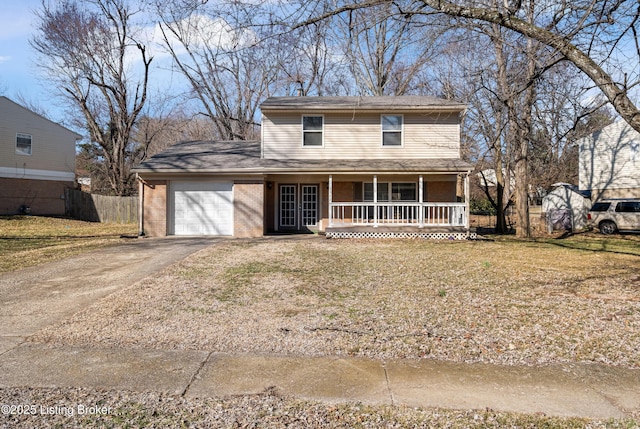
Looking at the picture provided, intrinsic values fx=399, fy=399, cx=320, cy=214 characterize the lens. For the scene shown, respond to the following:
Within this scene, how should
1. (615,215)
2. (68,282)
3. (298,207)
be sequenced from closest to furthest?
(68,282) < (298,207) < (615,215)

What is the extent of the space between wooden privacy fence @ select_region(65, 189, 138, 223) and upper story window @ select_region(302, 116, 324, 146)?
45.0 feet

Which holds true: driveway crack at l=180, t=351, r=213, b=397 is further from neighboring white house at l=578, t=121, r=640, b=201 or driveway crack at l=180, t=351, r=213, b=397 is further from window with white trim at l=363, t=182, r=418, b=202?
neighboring white house at l=578, t=121, r=640, b=201

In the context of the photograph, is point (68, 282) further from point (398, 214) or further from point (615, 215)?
point (615, 215)

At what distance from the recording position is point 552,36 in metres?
6.12

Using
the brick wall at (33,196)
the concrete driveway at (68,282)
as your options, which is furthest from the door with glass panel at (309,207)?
the brick wall at (33,196)

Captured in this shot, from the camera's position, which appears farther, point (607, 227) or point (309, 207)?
point (607, 227)

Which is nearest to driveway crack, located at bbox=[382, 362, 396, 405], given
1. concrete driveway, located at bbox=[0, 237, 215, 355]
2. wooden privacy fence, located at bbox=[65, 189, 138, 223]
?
concrete driveway, located at bbox=[0, 237, 215, 355]

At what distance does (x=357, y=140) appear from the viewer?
16.6 meters

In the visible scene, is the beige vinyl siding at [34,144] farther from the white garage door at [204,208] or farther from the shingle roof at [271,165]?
the white garage door at [204,208]

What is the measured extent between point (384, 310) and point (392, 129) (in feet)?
38.9

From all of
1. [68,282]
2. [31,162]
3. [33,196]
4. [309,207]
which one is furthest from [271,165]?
[31,162]

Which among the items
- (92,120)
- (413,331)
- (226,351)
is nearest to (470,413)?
(413,331)

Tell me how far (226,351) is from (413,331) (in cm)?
232

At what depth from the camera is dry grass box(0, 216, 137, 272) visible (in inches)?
421
